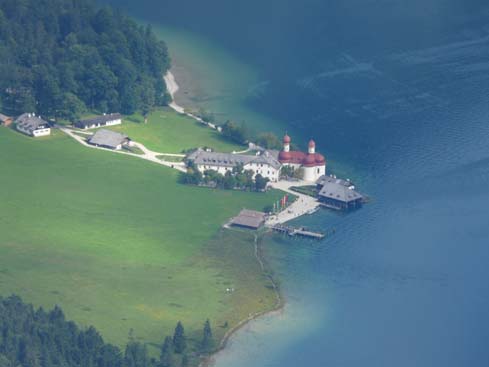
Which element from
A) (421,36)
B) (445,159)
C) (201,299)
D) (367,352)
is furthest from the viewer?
(421,36)

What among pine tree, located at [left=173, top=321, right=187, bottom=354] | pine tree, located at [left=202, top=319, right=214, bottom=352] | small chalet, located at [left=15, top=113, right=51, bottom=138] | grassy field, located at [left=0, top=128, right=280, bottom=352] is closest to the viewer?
pine tree, located at [left=173, top=321, right=187, bottom=354]

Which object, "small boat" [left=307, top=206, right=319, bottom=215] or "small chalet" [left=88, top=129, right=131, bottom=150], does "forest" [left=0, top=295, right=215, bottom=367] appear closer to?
"small boat" [left=307, top=206, right=319, bottom=215]

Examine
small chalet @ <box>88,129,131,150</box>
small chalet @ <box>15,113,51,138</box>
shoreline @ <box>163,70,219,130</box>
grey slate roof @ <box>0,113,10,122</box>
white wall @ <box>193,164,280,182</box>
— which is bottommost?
white wall @ <box>193,164,280,182</box>

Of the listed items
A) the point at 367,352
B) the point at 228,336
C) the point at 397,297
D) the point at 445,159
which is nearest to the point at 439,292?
the point at 397,297

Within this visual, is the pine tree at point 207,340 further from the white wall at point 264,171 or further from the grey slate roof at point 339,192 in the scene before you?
the white wall at point 264,171

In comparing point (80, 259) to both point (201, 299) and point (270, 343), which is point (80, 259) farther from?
point (270, 343)

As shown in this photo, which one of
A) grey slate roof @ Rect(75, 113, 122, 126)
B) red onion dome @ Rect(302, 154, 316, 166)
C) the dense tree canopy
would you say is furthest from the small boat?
the dense tree canopy

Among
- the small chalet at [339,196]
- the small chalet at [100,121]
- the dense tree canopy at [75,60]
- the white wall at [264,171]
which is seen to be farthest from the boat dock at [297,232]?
the dense tree canopy at [75,60]
